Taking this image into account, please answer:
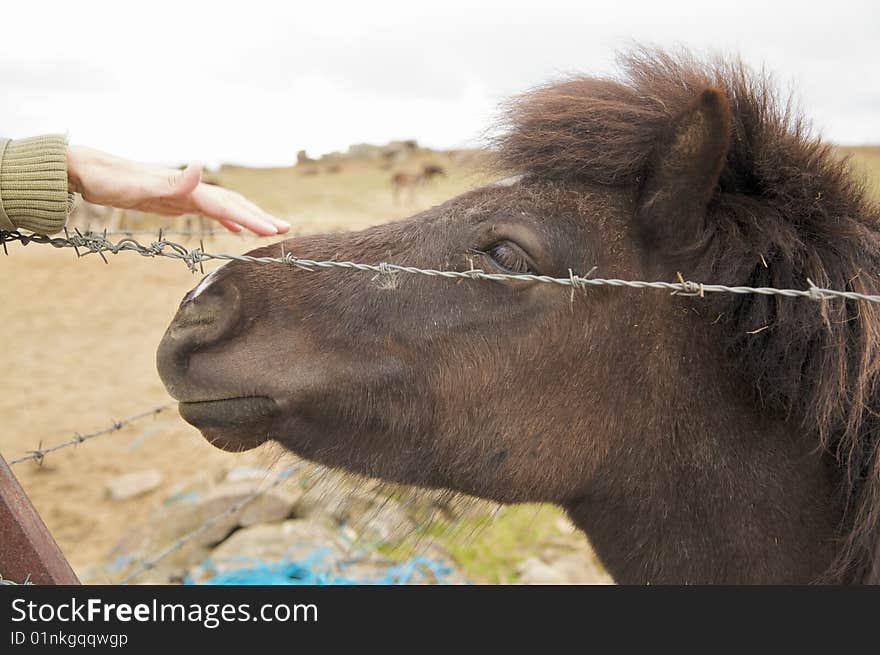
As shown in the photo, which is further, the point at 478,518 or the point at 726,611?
the point at 478,518

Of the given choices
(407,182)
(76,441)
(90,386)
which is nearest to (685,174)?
(76,441)

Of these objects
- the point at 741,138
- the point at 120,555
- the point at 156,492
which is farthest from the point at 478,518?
the point at 156,492

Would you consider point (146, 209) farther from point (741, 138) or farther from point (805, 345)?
point (805, 345)

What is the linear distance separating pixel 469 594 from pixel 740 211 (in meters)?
1.37

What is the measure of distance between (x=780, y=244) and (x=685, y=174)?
343 mm

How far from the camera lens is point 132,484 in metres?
7.10

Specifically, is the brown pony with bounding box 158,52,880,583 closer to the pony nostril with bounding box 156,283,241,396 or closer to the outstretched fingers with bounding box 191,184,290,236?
the pony nostril with bounding box 156,283,241,396

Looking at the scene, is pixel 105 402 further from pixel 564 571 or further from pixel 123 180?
pixel 123 180

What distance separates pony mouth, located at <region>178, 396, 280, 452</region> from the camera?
2.29 metres

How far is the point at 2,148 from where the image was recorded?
84.6 inches

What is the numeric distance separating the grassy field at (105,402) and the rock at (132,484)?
8cm

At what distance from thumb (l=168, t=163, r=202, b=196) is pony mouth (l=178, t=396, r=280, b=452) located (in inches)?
24.4

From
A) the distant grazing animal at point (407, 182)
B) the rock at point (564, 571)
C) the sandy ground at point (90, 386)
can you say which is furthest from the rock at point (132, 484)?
the distant grazing animal at point (407, 182)

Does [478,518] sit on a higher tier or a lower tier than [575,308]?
lower
